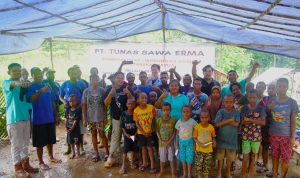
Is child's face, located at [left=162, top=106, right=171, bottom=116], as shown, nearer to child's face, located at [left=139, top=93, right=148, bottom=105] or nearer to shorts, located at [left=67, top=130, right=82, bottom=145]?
child's face, located at [left=139, top=93, right=148, bottom=105]

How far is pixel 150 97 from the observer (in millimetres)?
4512

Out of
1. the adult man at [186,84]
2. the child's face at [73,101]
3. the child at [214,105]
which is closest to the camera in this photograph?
the child at [214,105]

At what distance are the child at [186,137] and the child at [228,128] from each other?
0.40 m

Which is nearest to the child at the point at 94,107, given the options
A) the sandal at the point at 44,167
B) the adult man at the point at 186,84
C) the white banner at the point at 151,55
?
the sandal at the point at 44,167

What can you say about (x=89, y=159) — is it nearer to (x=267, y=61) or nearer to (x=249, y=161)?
(x=249, y=161)

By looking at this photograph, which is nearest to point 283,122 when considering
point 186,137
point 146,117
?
point 186,137

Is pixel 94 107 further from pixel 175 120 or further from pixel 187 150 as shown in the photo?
pixel 187 150

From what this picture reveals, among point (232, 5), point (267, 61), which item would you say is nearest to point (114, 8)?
point (232, 5)

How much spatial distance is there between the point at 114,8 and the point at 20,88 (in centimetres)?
206

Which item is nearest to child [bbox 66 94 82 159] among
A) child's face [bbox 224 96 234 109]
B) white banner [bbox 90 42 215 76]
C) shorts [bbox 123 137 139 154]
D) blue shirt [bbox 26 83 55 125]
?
blue shirt [bbox 26 83 55 125]

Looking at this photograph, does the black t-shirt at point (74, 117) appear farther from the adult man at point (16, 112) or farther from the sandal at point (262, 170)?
the sandal at point (262, 170)

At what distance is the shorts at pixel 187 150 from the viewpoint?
396cm

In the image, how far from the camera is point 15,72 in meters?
3.91

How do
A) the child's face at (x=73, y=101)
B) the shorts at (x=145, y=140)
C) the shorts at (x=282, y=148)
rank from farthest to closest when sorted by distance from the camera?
the child's face at (x=73, y=101) → the shorts at (x=145, y=140) → the shorts at (x=282, y=148)
